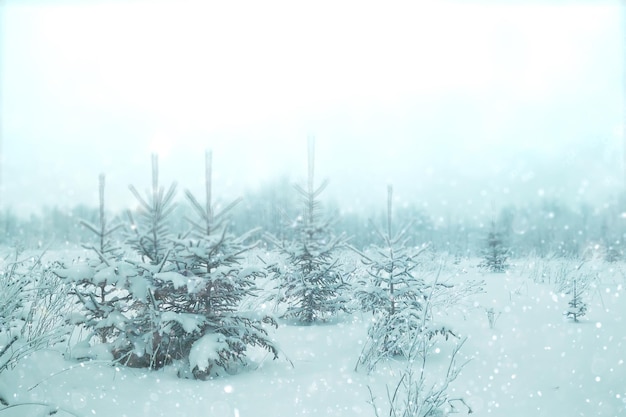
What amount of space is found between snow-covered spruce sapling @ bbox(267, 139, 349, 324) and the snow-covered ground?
413 mm

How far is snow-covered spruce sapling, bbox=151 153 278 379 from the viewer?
4441 millimetres

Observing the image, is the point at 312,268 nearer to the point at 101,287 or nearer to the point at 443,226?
the point at 101,287

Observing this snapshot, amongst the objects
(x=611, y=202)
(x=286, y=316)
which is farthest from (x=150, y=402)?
(x=611, y=202)

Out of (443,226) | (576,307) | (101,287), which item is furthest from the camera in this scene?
(443,226)

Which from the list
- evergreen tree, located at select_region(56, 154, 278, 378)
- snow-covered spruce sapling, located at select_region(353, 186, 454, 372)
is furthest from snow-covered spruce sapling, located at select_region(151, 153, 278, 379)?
snow-covered spruce sapling, located at select_region(353, 186, 454, 372)

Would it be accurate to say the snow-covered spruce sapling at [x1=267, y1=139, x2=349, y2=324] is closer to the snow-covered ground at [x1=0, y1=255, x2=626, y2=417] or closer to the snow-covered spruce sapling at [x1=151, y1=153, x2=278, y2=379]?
the snow-covered ground at [x1=0, y1=255, x2=626, y2=417]

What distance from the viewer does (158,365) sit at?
182 inches

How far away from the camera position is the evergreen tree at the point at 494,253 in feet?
42.5

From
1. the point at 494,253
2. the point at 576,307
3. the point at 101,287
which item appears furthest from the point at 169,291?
the point at 494,253

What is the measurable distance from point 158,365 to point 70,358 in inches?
34.5

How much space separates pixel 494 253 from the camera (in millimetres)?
15188

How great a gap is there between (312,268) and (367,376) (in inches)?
104

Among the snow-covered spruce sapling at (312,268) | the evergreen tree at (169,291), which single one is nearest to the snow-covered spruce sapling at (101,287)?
the evergreen tree at (169,291)

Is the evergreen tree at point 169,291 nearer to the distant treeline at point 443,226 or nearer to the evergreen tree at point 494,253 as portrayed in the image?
the distant treeline at point 443,226
